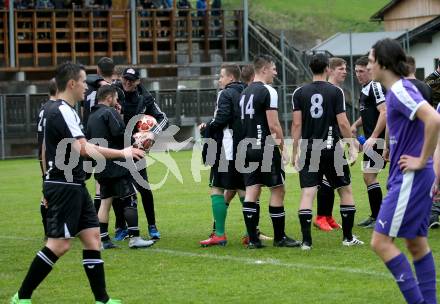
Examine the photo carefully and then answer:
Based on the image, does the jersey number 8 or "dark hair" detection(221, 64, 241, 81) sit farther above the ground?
"dark hair" detection(221, 64, 241, 81)

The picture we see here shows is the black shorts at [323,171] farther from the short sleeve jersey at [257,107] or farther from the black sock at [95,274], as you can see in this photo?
the black sock at [95,274]

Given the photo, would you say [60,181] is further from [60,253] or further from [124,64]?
[124,64]

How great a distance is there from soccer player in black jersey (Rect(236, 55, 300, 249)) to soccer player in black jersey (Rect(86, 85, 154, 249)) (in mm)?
1371

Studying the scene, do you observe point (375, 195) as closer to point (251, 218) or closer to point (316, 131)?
point (316, 131)

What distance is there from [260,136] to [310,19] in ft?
215

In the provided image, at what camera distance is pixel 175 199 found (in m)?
17.7

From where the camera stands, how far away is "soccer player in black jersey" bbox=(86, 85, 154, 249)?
37.8 ft

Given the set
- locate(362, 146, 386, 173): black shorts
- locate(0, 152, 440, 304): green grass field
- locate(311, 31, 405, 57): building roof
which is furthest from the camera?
locate(311, 31, 405, 57): building roof

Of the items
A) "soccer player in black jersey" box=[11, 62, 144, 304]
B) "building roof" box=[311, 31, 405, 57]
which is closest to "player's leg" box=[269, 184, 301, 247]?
"soccer player in black jersey" box=[11, 62, 144, 304]

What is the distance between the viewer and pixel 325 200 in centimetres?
1316

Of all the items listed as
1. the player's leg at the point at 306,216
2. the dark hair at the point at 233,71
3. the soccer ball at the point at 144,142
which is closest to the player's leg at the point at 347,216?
the player's leg at the point at 306,216

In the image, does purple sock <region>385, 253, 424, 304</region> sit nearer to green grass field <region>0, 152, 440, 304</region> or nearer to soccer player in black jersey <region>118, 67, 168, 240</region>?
green grass field <region>0, 152, 440, 304</region>

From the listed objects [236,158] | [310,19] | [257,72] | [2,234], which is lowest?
[2,234]

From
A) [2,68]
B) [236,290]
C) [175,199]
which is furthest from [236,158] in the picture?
[2,68]
